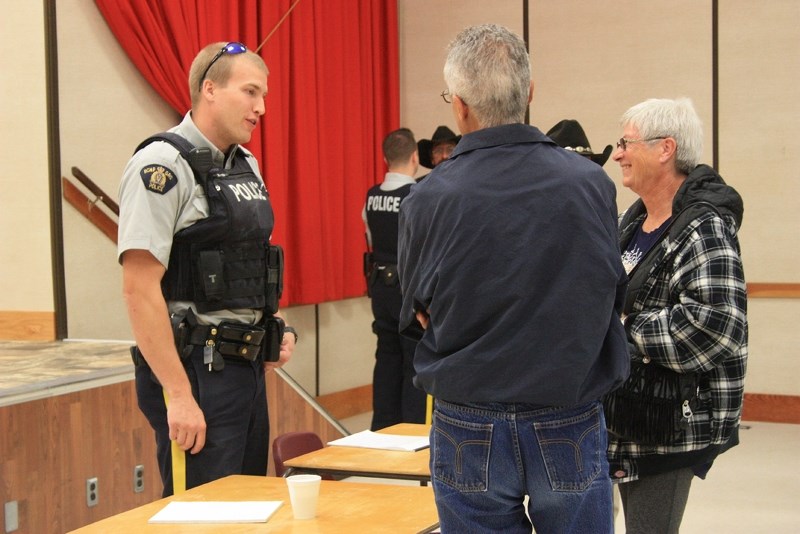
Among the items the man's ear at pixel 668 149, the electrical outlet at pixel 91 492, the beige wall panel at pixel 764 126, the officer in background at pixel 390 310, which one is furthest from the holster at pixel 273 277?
the beige wall panel at pixel 764 126

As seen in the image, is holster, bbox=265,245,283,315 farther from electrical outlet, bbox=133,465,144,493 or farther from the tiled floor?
the tiled floor

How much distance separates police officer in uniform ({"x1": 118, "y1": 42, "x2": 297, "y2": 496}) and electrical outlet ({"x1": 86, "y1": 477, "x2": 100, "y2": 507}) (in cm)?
124

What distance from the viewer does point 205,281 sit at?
2469 millimetres

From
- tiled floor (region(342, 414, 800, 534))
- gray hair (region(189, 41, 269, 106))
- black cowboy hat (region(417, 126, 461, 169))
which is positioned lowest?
tiled floor (region(342, 414, 800, 534))

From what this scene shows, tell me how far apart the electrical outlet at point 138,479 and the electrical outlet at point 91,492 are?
0.69 feet

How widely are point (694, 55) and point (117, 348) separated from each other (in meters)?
4.47

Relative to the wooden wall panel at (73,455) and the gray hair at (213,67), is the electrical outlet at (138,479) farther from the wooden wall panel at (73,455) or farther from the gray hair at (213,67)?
the gray hair at (213,67)

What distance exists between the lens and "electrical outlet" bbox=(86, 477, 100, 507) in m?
3.63

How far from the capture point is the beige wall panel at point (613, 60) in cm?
681

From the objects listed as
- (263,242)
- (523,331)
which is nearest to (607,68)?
(263,242)

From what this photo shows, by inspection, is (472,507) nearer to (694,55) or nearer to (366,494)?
(366,494)

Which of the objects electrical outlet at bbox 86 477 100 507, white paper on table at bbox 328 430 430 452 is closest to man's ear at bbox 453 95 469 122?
white paper on table at bbox 328 430 430 452

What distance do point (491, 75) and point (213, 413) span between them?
1.25m

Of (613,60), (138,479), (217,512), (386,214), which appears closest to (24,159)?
(138,479)
